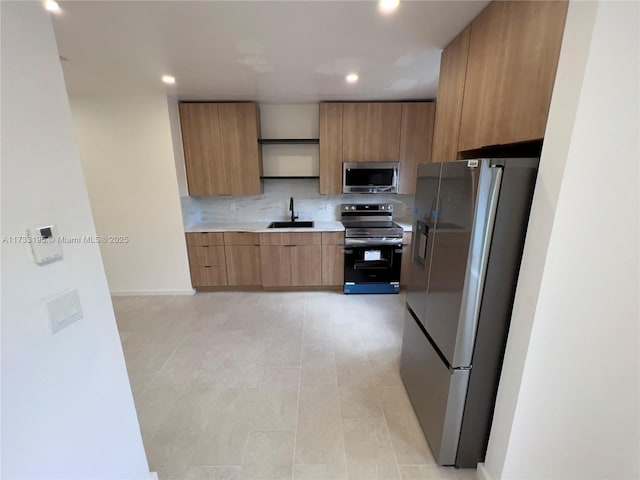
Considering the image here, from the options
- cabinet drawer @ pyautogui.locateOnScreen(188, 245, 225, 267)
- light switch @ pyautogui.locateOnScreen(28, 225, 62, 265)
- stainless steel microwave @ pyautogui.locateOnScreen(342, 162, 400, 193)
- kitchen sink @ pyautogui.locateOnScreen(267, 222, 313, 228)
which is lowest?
cabinet drawer @ pyautogui.locateOnScreen(188, 245, 225, 267)

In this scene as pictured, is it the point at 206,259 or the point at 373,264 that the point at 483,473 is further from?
the point at 206,259

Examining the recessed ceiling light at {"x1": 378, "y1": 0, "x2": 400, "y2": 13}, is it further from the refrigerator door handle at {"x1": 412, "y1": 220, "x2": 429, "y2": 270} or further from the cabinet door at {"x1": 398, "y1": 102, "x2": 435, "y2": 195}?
the cabinet door at {"x1": 398, "y1": 102, "x2": 435, "y2": 195}

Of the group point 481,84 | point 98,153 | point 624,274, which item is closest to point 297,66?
point 481,84

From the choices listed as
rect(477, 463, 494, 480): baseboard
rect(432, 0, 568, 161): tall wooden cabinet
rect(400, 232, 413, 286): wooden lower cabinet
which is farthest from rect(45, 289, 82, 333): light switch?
rect(400, 232, 413, 286): wooden lower cabinet

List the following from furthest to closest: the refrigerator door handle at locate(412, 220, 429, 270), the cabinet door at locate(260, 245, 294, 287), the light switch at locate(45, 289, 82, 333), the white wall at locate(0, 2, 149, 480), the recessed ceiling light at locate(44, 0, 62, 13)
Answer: the cabinet door at locate(260, 245, 294, 287)
the refrigerator door handle at locate(412, 220, 429, 270)
the recessed ceiling light at locate(44, 0, 62, 13)
the light switch at locate(45, 289, 82, 333)
the white wall at locate(0, 2, 149, 480)

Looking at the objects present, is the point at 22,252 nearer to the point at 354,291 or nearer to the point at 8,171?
the point at 8,171

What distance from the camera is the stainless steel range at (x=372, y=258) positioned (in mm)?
3326

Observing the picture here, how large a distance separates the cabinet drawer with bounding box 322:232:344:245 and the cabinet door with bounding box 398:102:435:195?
39.6 inches

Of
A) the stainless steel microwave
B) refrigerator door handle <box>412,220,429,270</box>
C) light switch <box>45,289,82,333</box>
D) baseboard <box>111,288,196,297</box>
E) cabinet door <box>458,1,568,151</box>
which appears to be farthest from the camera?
baseboard <box>111,288,196,297</box>

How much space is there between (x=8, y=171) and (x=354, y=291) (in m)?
3.21

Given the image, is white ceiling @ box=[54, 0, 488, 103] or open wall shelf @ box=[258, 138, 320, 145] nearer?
white ceiling @ box=[54, 0, 488, 103]

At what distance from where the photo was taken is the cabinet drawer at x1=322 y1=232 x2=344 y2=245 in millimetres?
3373

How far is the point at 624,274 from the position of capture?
1.00 m

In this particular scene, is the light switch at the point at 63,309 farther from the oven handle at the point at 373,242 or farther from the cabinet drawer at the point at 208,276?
the oven handle at the point at 373,242
